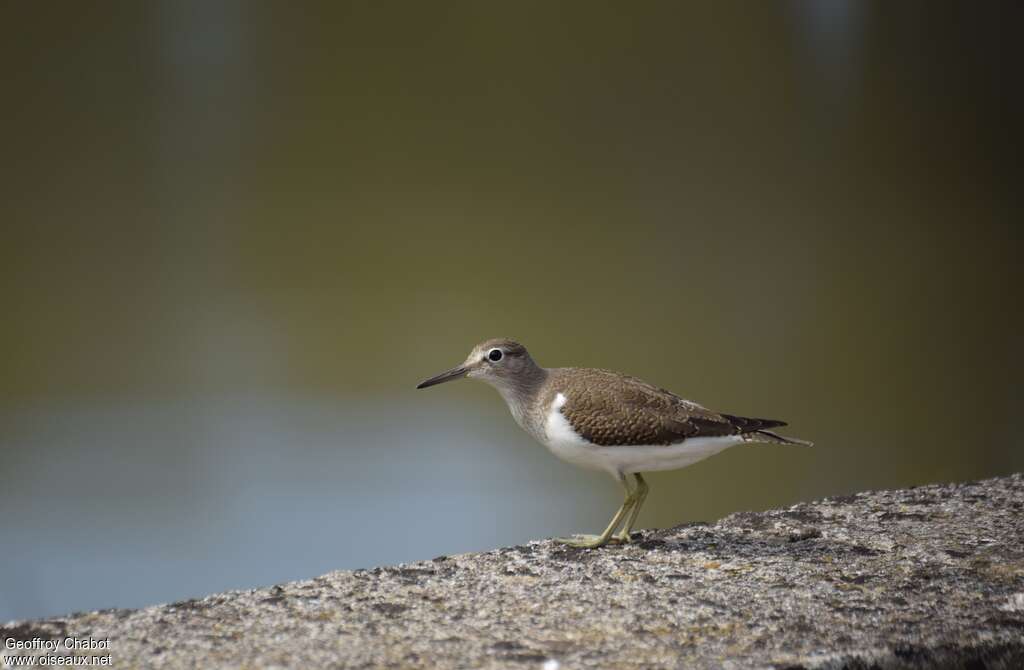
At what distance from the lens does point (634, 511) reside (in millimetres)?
2395

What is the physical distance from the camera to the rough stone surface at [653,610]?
1619mm

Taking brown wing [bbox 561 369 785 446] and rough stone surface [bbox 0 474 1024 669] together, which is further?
brown wing [bbox 561 369 785 446]

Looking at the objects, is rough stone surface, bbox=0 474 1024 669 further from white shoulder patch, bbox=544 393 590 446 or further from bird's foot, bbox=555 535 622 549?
white shoulder patch, bbox=544 393 590 446

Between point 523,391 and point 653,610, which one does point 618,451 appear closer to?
point 523,391

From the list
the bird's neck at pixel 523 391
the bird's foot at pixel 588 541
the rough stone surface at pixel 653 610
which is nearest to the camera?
the rough stone surface at pixel 653 610

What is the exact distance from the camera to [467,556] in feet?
7.01

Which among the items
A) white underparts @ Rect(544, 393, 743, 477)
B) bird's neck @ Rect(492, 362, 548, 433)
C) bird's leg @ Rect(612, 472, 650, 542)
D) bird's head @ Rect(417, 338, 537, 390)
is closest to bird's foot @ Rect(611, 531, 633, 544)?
bird's leg @ Rect(612, 472, 650, 542)

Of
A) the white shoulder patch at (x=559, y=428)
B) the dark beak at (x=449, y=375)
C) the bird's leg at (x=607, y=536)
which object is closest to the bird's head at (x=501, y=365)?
the dark beak at (x=449, y=375)

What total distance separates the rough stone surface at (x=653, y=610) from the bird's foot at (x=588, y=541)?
0.11 feet

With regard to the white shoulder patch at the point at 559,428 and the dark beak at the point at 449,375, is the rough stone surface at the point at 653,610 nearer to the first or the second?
the white shoulder patch at the point at 559,428

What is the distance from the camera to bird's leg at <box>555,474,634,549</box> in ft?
7.48

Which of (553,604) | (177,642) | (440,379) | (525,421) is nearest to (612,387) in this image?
(525,421)

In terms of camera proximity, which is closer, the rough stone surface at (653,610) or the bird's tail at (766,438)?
the rough stone surface at (653,610)

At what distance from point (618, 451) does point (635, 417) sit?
8 cm
